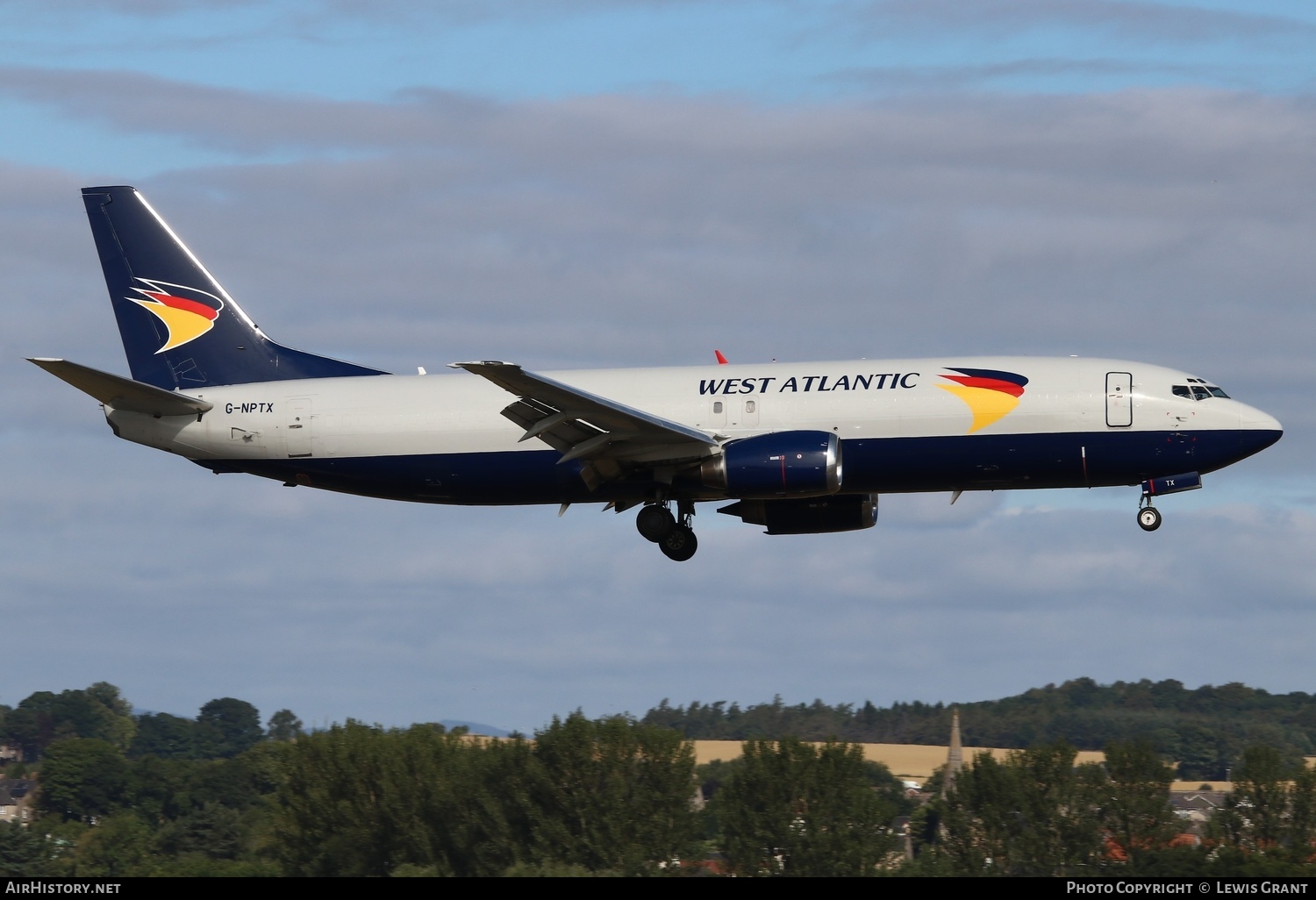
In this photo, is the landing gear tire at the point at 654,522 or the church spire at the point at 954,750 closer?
the landing gear tire at the point at 654,522

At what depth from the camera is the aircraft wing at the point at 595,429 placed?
145 feet

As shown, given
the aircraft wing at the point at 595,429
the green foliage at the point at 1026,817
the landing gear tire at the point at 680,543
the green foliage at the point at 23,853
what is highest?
the aircraft wing at the point at 595,429

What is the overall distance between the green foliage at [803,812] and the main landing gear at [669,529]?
29.4 metres

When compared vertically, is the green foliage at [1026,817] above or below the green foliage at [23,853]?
above

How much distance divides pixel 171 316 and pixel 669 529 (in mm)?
16921

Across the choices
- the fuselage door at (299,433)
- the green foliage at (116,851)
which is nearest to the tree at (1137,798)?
the green foliage at (116,851)

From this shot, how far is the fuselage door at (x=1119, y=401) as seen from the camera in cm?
4512

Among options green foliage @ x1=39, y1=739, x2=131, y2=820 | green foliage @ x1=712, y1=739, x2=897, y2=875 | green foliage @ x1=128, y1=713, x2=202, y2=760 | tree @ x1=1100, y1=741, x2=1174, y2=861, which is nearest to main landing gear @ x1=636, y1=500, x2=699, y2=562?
green foliage @ x1=712, y1=739, x2=897, y2=875

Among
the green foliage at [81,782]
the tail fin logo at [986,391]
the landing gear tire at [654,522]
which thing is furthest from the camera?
the green foliage at [81,782]

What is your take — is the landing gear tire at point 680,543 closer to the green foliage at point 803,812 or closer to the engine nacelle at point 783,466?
the engine nacelle at point 783,466

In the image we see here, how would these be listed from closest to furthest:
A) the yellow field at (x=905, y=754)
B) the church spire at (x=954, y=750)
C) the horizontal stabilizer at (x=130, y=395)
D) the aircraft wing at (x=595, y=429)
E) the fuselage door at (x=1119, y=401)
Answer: the aircraft wing at (x=595, y=429) < the fuselage door at (x=1119, y=401) < the horizontal stabilizer at (x=130, y=395) < the yellow field at (x=905, y=754) < the church spire at (x=954, y=750)

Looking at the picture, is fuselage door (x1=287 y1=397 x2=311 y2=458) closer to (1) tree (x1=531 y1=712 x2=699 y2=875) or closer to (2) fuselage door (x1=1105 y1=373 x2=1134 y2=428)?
(2) fuselage door (x1=1105 y1=373 x2=1134 y2=428)

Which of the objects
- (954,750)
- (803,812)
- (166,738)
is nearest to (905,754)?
(954,750)

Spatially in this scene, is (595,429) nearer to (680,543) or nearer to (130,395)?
(680,543)
